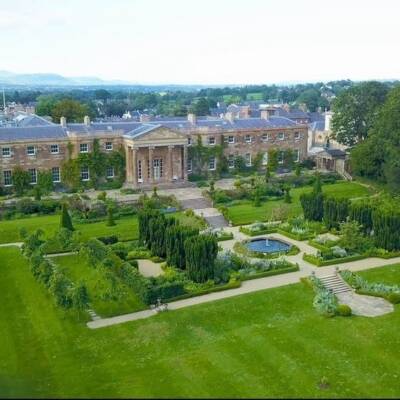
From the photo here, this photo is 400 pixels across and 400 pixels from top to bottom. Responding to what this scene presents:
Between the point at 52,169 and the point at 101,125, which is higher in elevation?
Result: the point at 101,125

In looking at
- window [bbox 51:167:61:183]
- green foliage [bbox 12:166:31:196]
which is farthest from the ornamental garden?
window [bbox 51:167:61:183]

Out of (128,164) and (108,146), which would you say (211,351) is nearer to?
(128,164)

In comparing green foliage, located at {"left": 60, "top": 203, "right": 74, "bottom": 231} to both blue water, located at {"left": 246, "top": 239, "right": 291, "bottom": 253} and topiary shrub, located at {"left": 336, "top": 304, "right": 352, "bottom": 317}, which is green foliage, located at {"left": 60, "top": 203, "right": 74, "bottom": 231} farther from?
topiary shrub, located at {"left": 336, "top": 304, "right": 352, "bottom": 317}

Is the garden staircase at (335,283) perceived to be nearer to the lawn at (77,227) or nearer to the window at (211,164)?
the lawn at (77,227)

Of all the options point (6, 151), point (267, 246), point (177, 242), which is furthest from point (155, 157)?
point (177, 242)

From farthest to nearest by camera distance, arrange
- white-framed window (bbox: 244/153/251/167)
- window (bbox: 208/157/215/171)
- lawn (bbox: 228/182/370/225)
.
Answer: white-framed window (bbox: 244/153/251/167) → window (bbox: 208/157/215/171) → lawn (bbox: 228/182/370/225)

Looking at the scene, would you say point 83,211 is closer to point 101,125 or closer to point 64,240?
point 64,240

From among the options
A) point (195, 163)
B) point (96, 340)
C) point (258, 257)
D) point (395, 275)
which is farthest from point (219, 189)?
point (96, 340)
